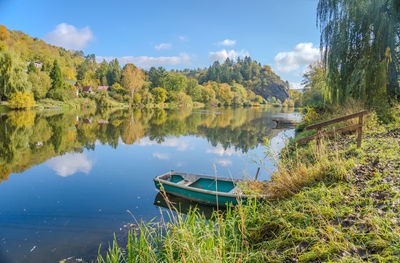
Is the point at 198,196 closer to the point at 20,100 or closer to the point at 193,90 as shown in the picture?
the point at 20,100

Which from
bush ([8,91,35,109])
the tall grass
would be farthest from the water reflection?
bush ([8,91,35,109])

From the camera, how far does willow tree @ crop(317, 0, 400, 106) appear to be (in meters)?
11.7

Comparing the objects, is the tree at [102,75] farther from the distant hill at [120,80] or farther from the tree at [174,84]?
the tree at [174,84]

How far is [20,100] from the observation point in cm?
3791

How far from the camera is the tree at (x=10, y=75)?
35.2 m

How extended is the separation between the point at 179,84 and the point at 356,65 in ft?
243

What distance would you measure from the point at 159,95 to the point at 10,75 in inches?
1614

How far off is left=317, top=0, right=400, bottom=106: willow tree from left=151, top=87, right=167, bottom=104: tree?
62.5 m

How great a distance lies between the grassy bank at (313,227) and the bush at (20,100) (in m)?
41.8

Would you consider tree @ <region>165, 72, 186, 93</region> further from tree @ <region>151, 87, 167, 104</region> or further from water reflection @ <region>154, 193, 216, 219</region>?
water reflection @ <region>154, 193, 216, 219</region>

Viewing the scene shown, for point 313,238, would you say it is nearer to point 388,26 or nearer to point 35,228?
point 35,228

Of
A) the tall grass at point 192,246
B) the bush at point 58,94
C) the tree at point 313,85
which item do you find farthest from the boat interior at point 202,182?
the bush at point 58,94

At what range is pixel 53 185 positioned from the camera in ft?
30.5

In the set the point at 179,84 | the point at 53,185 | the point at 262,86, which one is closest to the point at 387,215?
the point at 53,185
